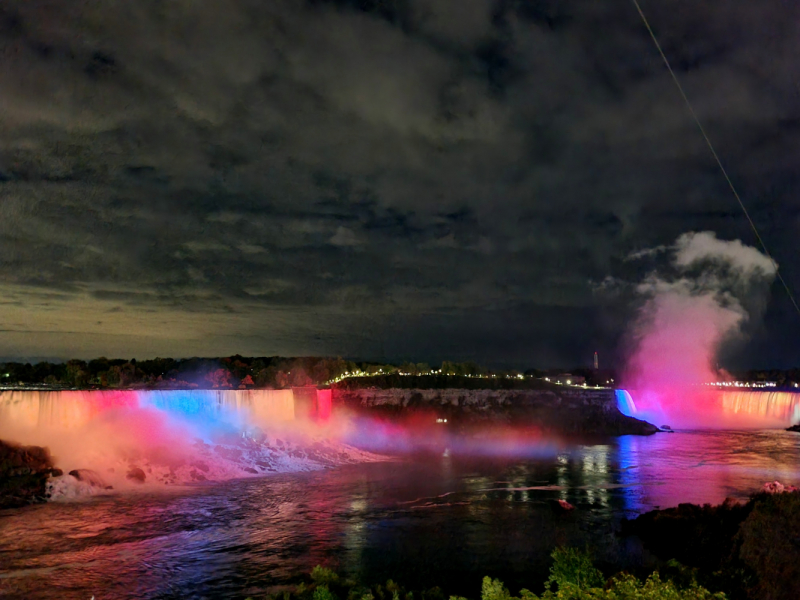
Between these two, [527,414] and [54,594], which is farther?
[527,414]

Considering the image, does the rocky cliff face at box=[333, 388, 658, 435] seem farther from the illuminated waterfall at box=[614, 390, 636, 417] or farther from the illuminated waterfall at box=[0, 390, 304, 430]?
the illuminated waterfall at box=[0, 390, 304, 430]

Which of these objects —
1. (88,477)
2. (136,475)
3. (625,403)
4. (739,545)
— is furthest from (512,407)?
(739,545)

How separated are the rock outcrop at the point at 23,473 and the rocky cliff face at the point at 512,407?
129ft

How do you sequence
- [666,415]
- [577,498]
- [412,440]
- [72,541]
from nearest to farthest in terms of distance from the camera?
[72,541] < [577,498] < [412,440] < [666,415]

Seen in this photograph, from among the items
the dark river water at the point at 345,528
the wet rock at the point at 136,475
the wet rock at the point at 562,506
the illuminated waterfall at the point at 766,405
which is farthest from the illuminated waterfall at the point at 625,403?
the wet rock at the point at 136,475

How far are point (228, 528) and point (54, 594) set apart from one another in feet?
26.7

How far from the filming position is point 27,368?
122 m

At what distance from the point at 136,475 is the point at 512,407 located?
50567mm

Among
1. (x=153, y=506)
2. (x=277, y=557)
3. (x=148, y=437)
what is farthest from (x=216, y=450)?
(x=277, y=557)

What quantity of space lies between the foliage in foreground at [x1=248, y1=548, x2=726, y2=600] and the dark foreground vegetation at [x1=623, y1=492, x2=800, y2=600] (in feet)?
4.59

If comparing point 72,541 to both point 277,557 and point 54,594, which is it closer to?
point 54,594

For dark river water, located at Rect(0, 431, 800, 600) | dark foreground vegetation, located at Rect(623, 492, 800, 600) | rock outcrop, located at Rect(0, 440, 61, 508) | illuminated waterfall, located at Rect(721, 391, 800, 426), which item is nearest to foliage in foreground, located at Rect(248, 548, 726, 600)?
dark foreground vegetation, located at Rect(623, 492, 800, 600)

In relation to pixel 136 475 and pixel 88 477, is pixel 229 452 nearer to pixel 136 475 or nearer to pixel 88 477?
pixel 136 475

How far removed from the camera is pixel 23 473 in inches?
1206
